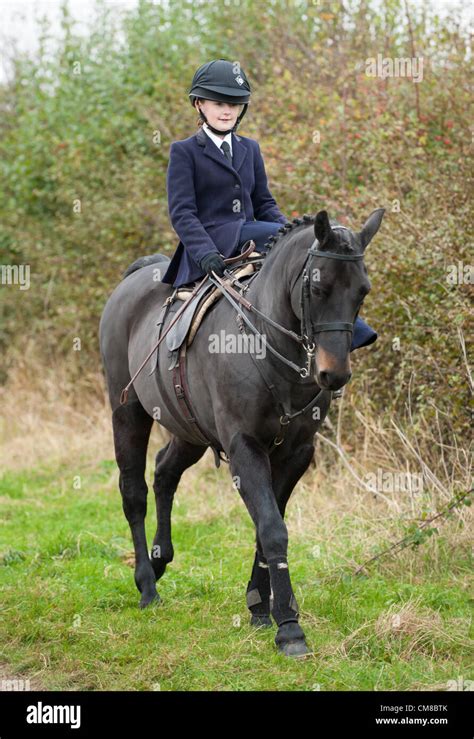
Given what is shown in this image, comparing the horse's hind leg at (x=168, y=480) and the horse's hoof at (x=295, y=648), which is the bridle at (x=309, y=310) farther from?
the horse's hind leg at (x=168, y=480)

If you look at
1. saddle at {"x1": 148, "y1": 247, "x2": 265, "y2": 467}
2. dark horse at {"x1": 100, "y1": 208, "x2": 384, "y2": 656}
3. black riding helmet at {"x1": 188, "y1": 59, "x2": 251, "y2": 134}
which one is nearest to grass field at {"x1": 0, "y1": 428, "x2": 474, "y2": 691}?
dark horse at {"x1": 100, "y1": 208, "x2": 384, "y2": 656}

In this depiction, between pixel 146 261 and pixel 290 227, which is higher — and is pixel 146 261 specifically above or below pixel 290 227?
above

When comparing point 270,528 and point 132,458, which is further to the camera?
point 132,458

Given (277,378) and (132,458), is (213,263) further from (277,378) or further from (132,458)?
(132,458)

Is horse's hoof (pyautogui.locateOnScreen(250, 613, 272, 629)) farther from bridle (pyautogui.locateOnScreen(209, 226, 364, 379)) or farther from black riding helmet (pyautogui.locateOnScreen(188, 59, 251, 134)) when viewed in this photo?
black riding helmet (pyautogui.locateOnScreen(188, 59, 251, 134))

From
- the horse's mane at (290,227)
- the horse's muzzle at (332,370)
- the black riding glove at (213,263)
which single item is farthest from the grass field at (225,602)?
the horse's mane at (290,227)

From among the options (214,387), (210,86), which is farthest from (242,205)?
(214,387)

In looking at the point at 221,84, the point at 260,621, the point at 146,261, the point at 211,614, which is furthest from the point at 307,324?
the point at 146,261

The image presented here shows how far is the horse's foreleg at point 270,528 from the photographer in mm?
5246

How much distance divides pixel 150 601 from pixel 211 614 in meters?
0.51

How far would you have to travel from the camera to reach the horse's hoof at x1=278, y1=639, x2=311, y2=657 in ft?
17.1

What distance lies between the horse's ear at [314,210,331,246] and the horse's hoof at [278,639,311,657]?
6.77 feet

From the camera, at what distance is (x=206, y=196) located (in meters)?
6.17

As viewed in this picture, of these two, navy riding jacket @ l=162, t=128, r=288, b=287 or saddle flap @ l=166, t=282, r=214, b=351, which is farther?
navy riding jacket @ l=162, t=128, r=288, b=287
